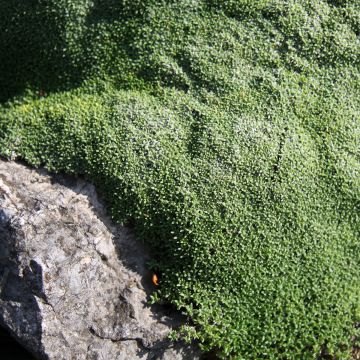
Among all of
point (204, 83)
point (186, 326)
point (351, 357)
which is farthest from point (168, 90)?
point (351, 357)

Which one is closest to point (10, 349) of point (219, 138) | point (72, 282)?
point (72, 282)

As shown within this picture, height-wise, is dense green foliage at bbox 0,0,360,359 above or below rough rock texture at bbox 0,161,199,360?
above

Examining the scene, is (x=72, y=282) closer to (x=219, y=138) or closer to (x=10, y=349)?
(x=10, y=349)

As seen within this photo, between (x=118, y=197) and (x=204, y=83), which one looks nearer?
(x=118, y=197)

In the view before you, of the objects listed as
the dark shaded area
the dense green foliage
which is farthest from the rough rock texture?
the dark shaded area

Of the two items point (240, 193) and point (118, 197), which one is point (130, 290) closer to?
point (118, 197)

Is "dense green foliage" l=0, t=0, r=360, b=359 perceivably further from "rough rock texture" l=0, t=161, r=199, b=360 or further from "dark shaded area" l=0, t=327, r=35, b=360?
"dark shaded area" l=0, t=327, r=35, b=360

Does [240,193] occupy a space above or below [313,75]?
below
